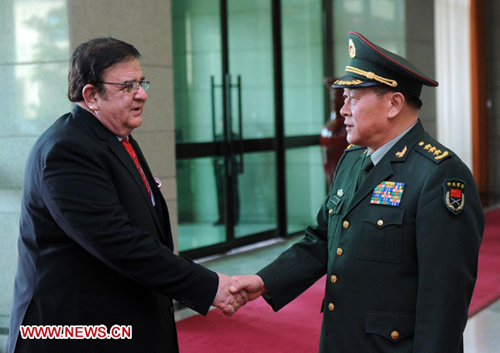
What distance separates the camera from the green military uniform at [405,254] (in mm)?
1790

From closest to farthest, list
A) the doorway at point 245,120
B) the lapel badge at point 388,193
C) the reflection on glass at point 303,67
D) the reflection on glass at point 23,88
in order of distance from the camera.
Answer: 1. the lapel badge at point 388,193
2. the reflection on glass at point 23,88
3. the doorway at point 245,120
4. the reflection on glass at point 303,67

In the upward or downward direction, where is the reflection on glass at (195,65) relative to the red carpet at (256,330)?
upward

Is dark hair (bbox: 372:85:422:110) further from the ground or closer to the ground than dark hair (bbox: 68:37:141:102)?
closer to the ground

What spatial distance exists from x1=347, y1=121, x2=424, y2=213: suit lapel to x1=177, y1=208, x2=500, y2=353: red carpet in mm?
2014

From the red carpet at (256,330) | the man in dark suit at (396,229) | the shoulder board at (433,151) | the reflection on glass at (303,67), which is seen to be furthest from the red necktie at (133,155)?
the reflection on glass at (303,67)

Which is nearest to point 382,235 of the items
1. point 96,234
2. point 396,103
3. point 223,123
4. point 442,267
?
point 442,267

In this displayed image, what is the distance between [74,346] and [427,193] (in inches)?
41.3

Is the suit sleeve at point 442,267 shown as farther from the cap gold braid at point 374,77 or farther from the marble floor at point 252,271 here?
the marble floor at point 252,271

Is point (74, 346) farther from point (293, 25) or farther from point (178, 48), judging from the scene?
point (293, 25)

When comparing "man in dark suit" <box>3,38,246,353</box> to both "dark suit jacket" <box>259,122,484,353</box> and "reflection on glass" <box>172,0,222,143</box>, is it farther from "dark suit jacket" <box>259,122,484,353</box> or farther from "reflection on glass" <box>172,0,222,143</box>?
"reflection on glass" <box>172,0,222,143</box>

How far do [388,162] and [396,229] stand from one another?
203 mm

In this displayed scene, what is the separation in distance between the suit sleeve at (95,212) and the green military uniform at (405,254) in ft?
1.74

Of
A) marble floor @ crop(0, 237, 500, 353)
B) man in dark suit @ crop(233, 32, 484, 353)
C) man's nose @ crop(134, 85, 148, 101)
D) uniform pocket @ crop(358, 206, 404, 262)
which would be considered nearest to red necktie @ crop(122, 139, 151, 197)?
man's nose @ crop(134, 85, 148, 101)

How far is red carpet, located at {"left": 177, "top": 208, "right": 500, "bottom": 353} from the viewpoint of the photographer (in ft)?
12.8
